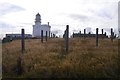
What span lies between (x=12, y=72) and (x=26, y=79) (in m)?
1.42

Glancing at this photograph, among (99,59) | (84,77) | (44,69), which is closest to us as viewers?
(84,77)

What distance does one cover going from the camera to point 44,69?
14016mm

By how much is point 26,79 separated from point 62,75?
1.51m

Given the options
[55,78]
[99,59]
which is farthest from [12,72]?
[99,59]

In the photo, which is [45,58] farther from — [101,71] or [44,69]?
[101,71]

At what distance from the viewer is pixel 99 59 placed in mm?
15914

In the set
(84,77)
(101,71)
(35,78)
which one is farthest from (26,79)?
(101,71)

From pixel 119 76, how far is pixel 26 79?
153 inches

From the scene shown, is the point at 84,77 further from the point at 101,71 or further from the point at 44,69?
the point at 44,69

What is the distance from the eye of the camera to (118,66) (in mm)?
14445

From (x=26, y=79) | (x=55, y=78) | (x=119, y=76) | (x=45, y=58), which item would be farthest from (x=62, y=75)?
(x=45, y=58)

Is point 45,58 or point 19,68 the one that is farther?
point 45,58

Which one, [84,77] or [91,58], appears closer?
[84,77]

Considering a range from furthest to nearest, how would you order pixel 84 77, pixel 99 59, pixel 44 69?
pixel 99 59 < pixel 44 69 < pixel 84 77
